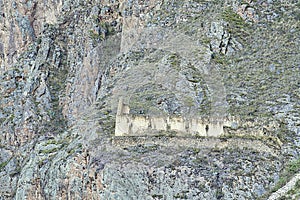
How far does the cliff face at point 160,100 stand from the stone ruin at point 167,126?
2.47 feet

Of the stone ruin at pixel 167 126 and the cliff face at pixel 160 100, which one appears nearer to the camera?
the cliff face at pixel 160 100

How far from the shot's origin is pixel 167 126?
42719mm

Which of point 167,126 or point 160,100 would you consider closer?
point 167,126

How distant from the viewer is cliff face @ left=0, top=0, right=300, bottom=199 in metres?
39.2

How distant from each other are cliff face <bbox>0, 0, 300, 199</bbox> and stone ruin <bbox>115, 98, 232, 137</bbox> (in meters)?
0.75

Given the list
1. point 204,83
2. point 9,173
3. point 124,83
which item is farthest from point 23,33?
point 204,83

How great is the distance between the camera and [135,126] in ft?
141

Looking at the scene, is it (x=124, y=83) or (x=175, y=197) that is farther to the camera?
(x=124, y=83)

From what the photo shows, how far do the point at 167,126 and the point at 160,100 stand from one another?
513 centimetres

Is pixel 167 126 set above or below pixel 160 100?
below

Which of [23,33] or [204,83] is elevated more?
[23,33]

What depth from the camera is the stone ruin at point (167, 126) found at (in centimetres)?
4197

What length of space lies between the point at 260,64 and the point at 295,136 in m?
10.6

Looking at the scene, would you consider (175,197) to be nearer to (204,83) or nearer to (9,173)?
(204,83)
